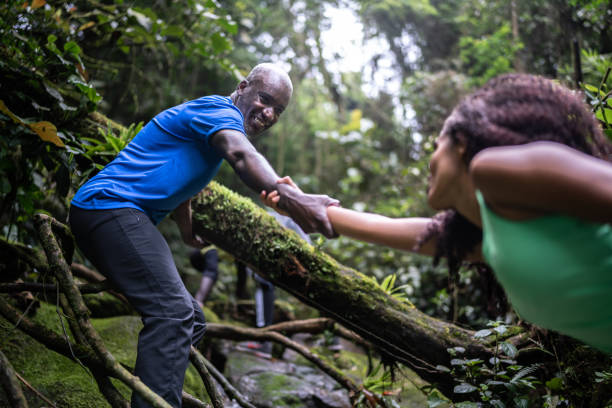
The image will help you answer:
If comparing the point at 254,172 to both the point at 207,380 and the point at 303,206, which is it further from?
the point at 207,380

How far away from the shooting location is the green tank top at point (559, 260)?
1.21 meters

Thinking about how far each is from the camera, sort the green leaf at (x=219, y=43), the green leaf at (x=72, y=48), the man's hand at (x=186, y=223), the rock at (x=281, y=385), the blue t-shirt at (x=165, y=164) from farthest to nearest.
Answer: the green leaf at (x=219, y=43) < the rock at (x=281, y=385) < the green leaf at (x=72, y=48) < the man's hand at (x=186, y=223) < the blue t-shirt at (x=165, y=164)

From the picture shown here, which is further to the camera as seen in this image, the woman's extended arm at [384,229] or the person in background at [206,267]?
the person in background at [206,267]

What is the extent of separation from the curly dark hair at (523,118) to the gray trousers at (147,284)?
1.28 metres

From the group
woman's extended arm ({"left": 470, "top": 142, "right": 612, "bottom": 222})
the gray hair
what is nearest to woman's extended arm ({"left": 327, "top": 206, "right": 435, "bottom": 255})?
woman's extended arm ({"left": 470, "top": 142, "right": 612, "bottom": 222})

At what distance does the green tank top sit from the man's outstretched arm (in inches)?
28.2

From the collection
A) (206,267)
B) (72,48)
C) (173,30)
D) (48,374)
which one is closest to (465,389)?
(48,374)

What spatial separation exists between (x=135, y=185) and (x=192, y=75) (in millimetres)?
6428

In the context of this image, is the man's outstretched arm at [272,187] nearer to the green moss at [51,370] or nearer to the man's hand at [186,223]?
the man's hand at [186,223]

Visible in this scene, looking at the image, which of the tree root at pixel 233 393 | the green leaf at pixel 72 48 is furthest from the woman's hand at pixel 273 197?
the green leaf at pixel 72 48

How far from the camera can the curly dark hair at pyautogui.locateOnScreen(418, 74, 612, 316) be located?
4.29 feet

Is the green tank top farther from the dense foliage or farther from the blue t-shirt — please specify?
the blue t-shirt

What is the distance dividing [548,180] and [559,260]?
26cm

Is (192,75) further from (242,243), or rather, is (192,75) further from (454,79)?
(242,243)
